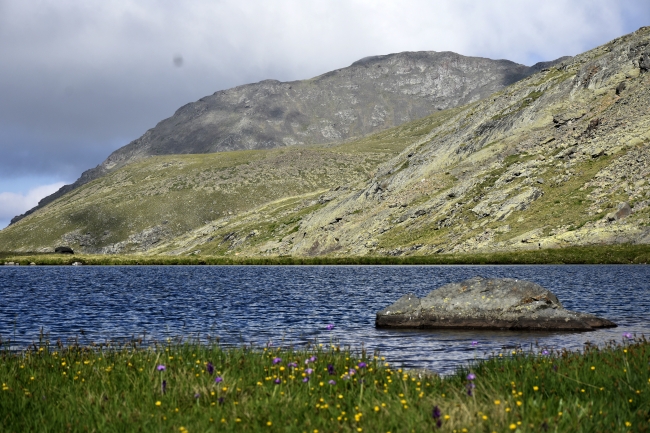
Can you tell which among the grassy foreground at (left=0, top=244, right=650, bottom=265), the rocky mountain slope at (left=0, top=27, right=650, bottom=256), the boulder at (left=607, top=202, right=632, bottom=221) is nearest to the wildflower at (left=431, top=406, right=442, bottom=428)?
the grassy foreground at (left=0, top=244, right=650, bottom=265)

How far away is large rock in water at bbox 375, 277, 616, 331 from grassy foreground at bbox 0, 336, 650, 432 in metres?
13.5

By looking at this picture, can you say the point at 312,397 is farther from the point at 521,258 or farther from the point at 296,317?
the point at 521,258

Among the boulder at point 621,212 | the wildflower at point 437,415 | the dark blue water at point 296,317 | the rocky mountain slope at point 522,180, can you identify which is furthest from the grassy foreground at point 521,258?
the wildflower at point 437,415

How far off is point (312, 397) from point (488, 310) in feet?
68.1

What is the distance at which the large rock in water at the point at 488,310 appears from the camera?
29.3 metres

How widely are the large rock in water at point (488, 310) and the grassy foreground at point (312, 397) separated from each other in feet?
44.2

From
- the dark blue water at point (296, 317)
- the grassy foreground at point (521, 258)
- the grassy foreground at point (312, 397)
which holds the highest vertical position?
the grassy foreground at point (521, 258)

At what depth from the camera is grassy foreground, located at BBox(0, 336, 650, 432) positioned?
9.87 metres

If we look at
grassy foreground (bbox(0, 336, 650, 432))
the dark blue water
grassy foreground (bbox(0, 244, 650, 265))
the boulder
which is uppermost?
the boulder

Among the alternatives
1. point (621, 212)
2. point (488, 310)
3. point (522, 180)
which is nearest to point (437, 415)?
point (488, 310)

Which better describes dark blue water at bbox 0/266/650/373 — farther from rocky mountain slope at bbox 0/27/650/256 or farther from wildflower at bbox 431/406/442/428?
rocky mountain slope at bbox 0/27/650/256

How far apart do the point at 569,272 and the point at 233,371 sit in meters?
68.4

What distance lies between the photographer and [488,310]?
101 ft

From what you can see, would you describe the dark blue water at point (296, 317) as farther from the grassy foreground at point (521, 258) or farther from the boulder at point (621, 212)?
the boulder at point (621, 212)
